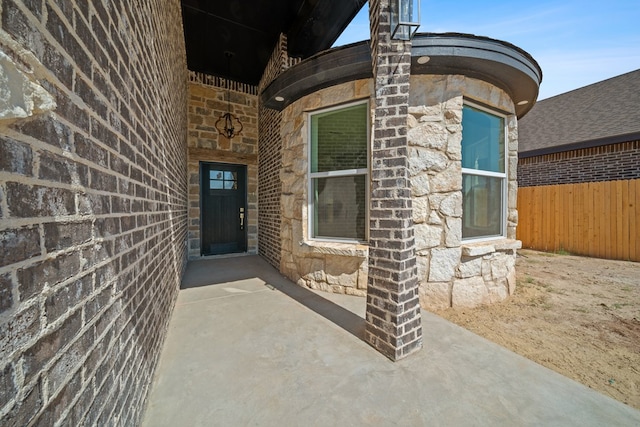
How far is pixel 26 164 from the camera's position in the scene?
1.95 ft

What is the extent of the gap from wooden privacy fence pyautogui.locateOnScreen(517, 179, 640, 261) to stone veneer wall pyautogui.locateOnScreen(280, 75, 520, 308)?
15.8 ft

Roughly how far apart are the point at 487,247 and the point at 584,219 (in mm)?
5569

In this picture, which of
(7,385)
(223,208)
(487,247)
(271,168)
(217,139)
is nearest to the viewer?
(7,385)

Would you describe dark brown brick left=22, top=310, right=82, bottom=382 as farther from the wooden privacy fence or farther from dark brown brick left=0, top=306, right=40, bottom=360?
the wooden privacy fence

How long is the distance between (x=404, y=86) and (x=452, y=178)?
4.74ft

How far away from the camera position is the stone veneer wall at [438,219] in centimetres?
290

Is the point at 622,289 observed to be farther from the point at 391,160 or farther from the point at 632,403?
the point at 391,160

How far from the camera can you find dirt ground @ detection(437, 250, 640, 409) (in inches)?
77.4

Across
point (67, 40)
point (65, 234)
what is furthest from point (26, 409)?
point (67, 40)

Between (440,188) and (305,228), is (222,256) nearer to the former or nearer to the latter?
(305,228)

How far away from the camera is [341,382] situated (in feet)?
5.48

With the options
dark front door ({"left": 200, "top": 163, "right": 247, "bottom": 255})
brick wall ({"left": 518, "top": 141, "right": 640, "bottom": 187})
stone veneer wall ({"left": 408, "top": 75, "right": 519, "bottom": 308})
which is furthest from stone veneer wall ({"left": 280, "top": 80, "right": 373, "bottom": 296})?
brick wall ({"left": 518, "top": 141, "right": 640, "bottom": 187})

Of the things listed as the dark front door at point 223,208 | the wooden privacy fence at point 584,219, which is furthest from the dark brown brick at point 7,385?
the wooden privacy fence at point 584,219

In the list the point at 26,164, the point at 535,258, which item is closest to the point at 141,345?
the point at 26,164
